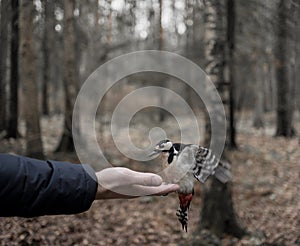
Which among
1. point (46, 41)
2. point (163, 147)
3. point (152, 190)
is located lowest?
point (152, 190)

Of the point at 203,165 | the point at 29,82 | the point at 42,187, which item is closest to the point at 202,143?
the point at 29,82

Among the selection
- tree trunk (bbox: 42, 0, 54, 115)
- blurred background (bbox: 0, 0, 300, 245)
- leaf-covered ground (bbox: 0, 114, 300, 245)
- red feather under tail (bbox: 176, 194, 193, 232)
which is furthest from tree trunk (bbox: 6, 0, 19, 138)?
red feather under tail (bbox: 176, 194, 193, 232)

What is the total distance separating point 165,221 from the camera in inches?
305

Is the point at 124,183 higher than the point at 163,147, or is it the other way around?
the point at 163,147

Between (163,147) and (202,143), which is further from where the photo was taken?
(202,143)

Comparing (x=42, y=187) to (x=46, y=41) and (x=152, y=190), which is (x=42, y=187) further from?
(x=46, y=41)

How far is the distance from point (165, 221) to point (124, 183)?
5.92 m

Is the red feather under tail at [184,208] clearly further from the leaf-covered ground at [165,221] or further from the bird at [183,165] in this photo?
the leaf-covered ground at [165,221]

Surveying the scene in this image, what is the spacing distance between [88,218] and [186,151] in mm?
5337

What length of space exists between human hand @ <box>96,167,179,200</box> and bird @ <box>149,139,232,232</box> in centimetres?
36

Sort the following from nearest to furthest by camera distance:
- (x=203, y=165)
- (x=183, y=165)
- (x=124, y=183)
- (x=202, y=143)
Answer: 1. (x=124, y=183)
2. (x=183, y=165)
3. (x=203, y=165)
4. (x=202, y=143)

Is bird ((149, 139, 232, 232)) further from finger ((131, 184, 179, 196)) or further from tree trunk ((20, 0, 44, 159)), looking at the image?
tree trunk ((20, 0, 44, 159))

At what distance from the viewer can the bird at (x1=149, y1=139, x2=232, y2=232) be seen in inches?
100

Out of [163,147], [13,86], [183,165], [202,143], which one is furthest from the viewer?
[13,86]
